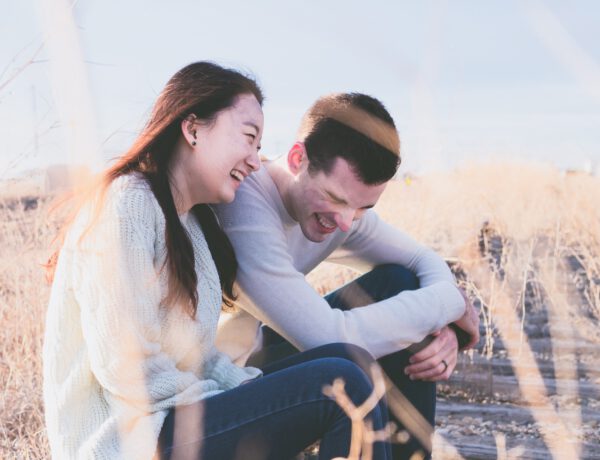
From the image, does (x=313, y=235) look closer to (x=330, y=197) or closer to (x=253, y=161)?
(x=330, y=197)

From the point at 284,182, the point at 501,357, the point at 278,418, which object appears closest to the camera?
the point at 278,418

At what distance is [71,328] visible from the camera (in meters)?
1.72

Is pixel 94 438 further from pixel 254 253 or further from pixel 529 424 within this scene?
pixel 529 424

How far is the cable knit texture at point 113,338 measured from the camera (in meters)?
1.65

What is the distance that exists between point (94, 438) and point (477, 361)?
2837 mm

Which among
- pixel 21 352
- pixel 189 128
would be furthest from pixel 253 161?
pixel 21 352

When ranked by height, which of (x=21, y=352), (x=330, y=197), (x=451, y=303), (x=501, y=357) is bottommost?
(x=501, y=357)

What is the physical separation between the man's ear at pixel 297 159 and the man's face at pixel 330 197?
0.07 feet

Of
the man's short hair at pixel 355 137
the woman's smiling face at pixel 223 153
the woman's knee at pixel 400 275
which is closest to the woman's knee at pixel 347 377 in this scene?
the woman's smiling face at pixel 223 153

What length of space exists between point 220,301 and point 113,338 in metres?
0.38

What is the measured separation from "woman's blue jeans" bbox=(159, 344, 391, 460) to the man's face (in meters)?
0.70

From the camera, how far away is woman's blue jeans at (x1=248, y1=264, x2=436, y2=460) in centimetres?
249

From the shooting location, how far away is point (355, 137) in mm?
2432

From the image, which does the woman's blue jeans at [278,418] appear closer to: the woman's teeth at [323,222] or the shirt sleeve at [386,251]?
the woman's teeth at [323,222]
